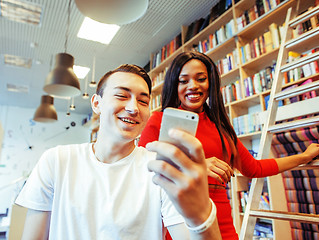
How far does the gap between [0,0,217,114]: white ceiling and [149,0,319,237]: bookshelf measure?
1.59 feet

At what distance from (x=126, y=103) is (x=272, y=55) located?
2.03 metres

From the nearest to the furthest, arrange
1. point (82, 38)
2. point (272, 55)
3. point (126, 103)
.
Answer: point (126, 103)
point (272, 55)
point (82, 38)

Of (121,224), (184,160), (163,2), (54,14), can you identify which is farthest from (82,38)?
(184,160)

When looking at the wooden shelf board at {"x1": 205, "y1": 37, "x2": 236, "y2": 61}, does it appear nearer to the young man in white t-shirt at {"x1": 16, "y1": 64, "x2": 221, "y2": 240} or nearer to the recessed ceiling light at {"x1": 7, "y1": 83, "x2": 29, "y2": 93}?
the young man in white t-shirt at {"x1": 16, "y1": 64, "x2": 221, "y2": 240}

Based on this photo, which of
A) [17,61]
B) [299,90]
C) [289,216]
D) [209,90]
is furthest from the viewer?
[17,61]

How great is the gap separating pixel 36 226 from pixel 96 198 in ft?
0.74

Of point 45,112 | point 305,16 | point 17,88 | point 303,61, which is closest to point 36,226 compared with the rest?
point 303,61

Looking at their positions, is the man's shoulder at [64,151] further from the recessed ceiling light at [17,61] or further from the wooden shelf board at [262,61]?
the recessed ceiling light at [17,61]

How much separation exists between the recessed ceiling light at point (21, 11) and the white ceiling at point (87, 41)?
80 millimetres

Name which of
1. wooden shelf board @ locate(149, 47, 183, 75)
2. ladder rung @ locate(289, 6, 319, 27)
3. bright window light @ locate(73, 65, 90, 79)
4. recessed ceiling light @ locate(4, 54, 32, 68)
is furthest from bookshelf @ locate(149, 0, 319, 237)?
recessed ceiling light @ locate(4, 54, 32, 68)

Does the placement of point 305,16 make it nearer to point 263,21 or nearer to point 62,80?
point 263,21

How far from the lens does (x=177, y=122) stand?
14.8 inches

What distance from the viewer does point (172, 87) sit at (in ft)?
3.88

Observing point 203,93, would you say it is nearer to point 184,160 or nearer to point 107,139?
point 107,139
